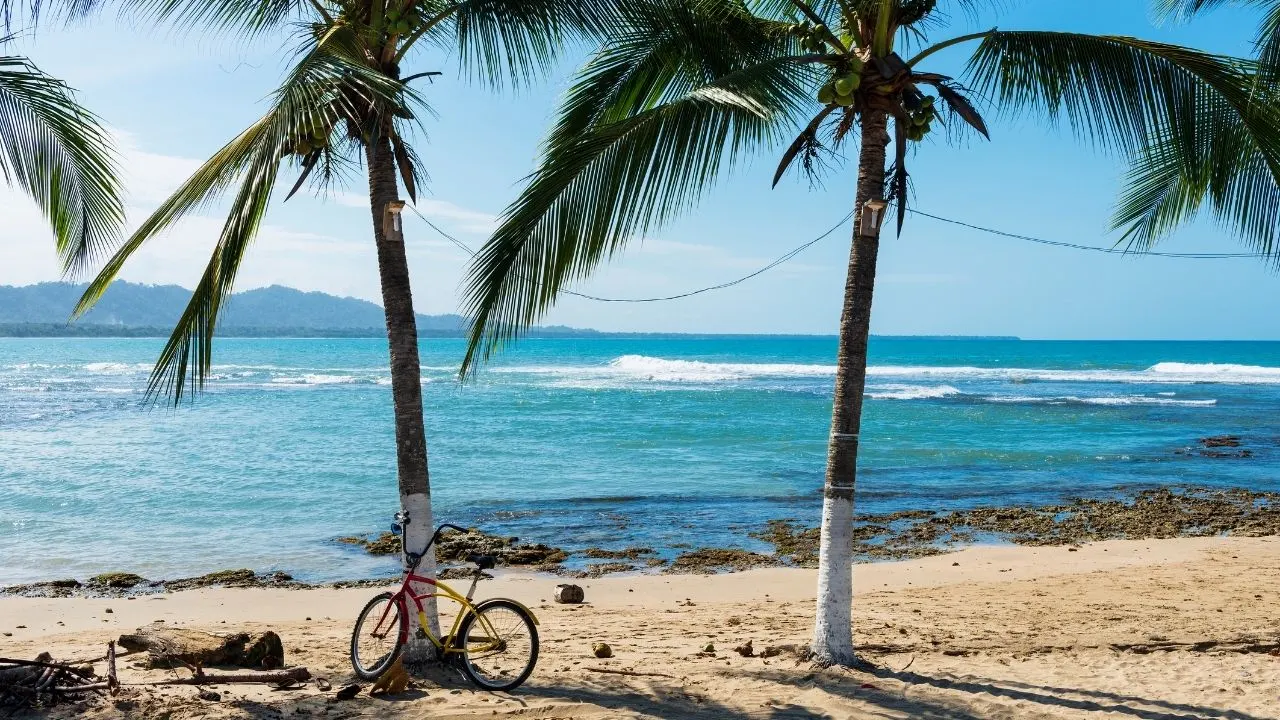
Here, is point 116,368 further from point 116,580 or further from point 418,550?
point 418,550

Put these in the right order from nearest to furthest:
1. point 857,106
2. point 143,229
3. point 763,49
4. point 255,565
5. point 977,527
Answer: point 143,229 < point 857,106 < point 763,49 < point 255,565 < point 977,527

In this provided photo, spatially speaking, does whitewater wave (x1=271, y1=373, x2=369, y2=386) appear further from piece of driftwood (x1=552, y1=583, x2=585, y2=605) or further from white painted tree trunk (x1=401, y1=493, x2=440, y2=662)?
white painted tree trunk (x1=401, y1=493, x2=440, y2=662)

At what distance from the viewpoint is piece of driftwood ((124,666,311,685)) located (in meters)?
5.84

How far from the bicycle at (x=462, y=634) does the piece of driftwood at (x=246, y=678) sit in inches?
13.6

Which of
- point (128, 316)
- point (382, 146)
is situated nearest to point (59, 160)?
point (382, 146)

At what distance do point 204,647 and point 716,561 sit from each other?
6.59 m

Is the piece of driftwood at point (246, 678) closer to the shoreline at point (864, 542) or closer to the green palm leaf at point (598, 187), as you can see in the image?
the green palm leaf at point (598, 187)

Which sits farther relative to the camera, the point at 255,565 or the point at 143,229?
the point at 255,565

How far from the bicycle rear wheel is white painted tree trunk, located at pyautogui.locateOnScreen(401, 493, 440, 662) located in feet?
0.37

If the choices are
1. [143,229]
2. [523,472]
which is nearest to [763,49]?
[143,229]

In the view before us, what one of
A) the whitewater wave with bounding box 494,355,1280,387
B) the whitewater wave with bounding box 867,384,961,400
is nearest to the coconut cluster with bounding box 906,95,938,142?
the whitewater wave with bounding box 867,384,961,400

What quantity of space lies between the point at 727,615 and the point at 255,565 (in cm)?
613

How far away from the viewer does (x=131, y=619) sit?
8.84 metres

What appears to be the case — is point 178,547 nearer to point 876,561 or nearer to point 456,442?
point 876,561
